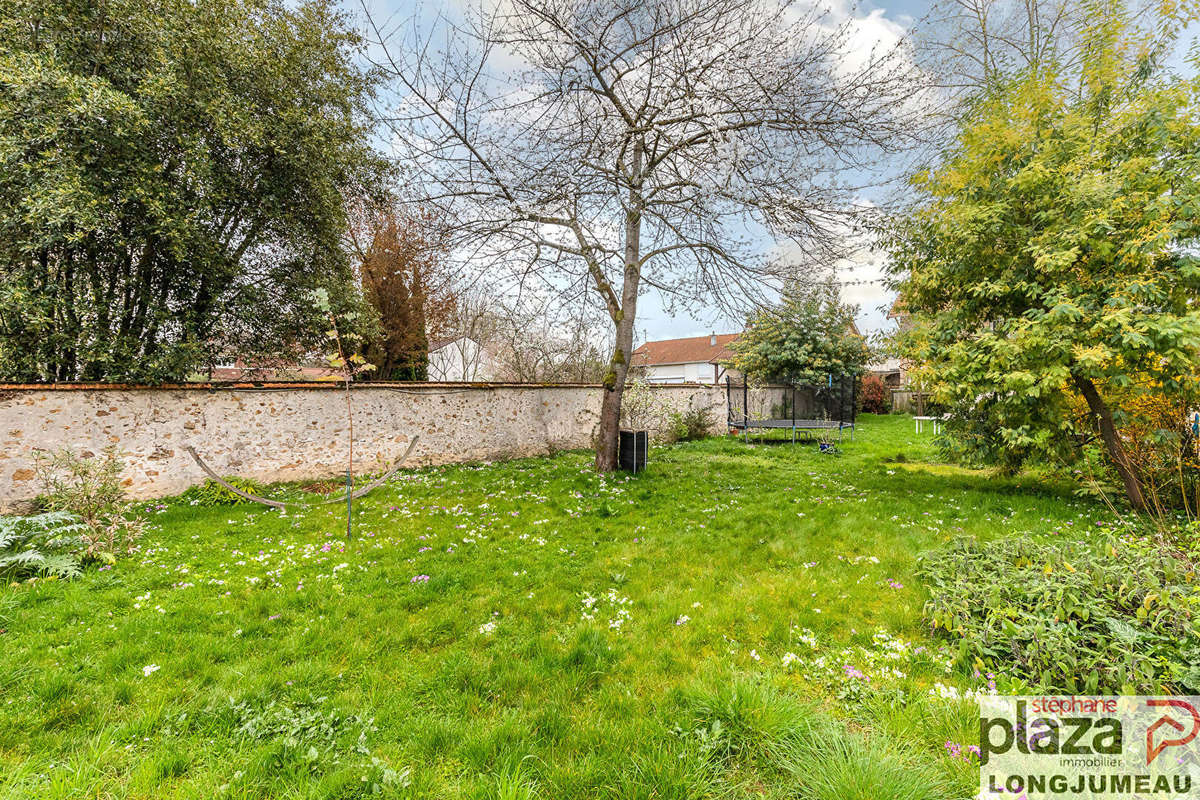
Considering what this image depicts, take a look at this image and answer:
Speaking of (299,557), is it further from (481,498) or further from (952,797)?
(952,797)

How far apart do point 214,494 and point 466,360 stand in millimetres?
11716

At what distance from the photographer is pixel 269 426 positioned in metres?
6.80

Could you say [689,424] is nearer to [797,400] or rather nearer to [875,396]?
[797,400]

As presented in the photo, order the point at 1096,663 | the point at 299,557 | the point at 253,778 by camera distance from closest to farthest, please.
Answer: the point at 253,778, the point at 1096,663, the point at 299,557

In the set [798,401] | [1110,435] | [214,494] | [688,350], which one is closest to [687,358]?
[688,350]

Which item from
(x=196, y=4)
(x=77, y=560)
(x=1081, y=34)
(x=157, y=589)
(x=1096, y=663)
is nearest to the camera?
(x=1096, y=663)

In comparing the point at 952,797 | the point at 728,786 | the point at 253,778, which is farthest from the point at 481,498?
the point at 952,797

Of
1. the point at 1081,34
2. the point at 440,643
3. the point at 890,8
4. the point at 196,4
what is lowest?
the point at 440,643

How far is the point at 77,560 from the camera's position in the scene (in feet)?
12.0

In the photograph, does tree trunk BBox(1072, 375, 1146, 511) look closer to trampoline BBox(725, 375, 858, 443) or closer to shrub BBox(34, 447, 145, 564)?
trampoline BBox(725, 375, 858, 443)

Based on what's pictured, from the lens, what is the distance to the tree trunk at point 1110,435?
16.3 feet

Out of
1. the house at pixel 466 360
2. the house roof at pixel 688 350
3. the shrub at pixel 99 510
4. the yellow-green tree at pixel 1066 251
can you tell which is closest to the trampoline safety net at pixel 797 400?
the yellow-green tree at pixel 1066 251

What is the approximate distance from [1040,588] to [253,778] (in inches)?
160

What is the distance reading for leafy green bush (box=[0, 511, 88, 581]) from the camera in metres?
3.51
